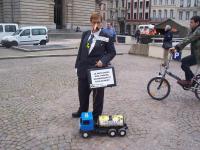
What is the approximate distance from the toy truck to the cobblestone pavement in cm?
10

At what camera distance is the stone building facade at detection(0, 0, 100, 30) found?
42031mm

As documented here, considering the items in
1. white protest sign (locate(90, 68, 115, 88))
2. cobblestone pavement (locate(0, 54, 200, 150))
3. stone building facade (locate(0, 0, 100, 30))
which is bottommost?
cobblestone pavement (locate(0, 54, 200, 150))

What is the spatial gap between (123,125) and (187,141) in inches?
42.7

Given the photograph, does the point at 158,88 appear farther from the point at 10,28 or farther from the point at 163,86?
the point at 10,28

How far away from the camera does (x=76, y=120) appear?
6500mm

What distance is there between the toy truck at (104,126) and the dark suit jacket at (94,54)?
90cm

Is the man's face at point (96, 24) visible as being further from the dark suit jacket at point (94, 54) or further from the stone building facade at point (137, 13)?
the stone building facade at point (137, 13)

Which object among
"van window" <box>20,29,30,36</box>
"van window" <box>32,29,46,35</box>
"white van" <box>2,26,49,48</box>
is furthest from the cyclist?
"van window" <box>32,29,46,35</box>

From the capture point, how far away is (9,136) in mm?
5609

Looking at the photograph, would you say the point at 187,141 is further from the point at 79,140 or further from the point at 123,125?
the point at 79,140

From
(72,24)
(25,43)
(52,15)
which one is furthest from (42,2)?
(25,43)

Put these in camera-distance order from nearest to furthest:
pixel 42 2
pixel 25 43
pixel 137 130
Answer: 1. pixel 137 130
2. pixel 25 43
3. pixel 42 2

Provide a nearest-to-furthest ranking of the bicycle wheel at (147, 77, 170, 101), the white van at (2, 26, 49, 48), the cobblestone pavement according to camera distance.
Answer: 1. the cobblestone pavement
2. the bicycle wheel at (147, 77, 170, 101)
3. the white van at (2, 26, 49, 48)

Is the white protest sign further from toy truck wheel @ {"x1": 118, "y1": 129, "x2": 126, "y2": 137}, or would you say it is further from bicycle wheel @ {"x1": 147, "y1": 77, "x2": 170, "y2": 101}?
bicycle wheel @ {"x1": 147, "y1": 77, "x2": 170, "y2": 101}
